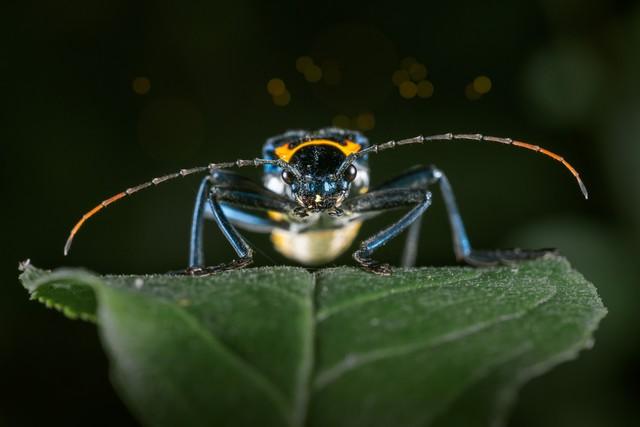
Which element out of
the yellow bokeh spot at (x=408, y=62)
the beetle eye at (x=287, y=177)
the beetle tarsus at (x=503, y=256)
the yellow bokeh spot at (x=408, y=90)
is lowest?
the beetle tarsus at (x=503, y=256)

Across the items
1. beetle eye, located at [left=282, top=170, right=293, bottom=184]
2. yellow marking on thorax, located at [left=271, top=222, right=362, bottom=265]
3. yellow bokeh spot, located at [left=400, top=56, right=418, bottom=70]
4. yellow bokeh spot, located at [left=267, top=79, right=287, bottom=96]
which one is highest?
yellow bokeh spot, located at [left=267, top=79, right=287, bottom=96]

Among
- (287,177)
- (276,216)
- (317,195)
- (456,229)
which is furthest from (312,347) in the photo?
(456,229)

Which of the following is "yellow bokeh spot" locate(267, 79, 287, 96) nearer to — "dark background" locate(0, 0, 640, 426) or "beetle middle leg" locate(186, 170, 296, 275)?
"dark background" locate(0, 0, 640, 426)

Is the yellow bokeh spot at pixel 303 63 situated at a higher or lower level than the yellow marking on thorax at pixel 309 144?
higher

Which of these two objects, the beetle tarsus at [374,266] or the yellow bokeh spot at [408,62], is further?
the yellow bokeh spot at [408,62]

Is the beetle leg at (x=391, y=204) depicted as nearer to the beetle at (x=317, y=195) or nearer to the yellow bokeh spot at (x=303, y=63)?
the beetle at (x=317, y=195)

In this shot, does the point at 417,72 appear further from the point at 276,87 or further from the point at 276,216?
the point at 276,216

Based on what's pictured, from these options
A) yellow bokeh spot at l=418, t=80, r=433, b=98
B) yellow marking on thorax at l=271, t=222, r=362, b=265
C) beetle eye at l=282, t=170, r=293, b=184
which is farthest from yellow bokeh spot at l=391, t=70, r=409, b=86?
beetle eye at l=282, t=170, r=293, b=184

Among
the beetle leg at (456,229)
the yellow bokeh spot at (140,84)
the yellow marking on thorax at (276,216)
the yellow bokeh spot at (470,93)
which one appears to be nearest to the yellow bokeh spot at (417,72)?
the yellow bokeh spot at (470,93)
